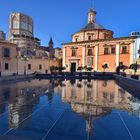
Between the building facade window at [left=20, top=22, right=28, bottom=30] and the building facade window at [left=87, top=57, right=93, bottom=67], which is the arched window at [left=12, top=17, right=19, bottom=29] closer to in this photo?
the building facade window at [left=20, top=22, right=28, bottom=30]

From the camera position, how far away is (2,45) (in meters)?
30.1

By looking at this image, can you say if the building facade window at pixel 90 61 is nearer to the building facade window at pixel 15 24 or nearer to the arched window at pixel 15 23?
the building facade window at pixel 15 24

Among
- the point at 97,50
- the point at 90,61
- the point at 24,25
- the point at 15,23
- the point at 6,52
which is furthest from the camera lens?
the point at 24,25

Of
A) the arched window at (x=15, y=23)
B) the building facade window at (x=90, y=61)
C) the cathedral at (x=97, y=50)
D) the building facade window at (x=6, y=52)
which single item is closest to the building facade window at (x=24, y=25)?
the arched window at (x=15, y=23)

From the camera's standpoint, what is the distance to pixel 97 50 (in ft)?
128

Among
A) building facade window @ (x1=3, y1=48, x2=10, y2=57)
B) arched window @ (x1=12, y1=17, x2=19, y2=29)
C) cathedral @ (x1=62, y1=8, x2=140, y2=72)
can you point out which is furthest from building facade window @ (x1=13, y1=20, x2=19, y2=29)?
building facade window @ (x1=3, y1=48, x2=10, y2=57)

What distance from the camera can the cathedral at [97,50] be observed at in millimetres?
35938

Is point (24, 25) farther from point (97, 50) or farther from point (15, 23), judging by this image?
point (97, 50)

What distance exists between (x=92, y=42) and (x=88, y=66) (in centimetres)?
577

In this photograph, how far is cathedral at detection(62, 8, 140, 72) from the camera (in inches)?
1415

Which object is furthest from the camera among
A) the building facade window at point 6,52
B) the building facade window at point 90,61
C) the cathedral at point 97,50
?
the building facade window at point 90,61

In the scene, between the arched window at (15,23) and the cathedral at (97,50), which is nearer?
the cathedral at (97,50)

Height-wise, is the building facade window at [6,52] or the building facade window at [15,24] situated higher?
the building facade window at [15,24]

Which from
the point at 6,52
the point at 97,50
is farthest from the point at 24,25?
the point at 97,50
